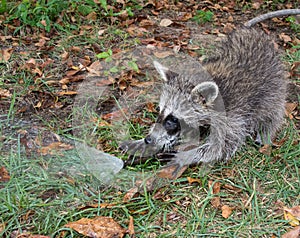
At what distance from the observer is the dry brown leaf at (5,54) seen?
4742mm

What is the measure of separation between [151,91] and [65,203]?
1774 mm

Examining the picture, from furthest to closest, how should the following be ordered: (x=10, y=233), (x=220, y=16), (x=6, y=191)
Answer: (x=220, y=16)
(x=6, y=191)
(x=10, y=233)

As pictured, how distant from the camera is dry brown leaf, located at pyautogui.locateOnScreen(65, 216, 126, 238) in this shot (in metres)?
2.97

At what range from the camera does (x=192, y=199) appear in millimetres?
3357

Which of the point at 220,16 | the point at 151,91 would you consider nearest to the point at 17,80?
the point at 151,91

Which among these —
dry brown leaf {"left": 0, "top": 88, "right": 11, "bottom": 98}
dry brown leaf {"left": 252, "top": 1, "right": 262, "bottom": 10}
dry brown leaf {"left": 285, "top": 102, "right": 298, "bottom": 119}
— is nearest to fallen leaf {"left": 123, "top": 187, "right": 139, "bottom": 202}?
dry brown leaf {"left": 0, "top": 88, "right": 11, "bottom": 98}

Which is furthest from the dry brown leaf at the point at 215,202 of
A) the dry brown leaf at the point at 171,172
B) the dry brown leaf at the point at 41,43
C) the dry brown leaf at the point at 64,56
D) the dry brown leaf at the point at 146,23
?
the dry brown leaf at the point at 146,23

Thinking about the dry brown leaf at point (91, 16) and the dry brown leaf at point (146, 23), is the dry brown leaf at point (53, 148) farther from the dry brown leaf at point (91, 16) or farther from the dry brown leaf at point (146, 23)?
the dry brown leaf at point (146, 23)

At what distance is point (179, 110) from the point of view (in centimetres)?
357

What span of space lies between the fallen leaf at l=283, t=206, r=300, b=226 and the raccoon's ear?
105 centimetres

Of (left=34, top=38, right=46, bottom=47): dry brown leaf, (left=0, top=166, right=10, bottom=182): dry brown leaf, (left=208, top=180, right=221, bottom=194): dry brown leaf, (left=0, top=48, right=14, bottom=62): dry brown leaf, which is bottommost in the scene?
(left=208, top=180, right=221, bottom=194): dry brown leaf

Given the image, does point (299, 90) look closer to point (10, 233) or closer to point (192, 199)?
point (192, 199)

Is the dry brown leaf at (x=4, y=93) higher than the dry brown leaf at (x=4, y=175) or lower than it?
higher

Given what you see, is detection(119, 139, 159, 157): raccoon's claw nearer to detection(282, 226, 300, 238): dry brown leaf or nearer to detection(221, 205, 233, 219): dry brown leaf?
detection(221, 205, 233, 219): dry brown leaf
